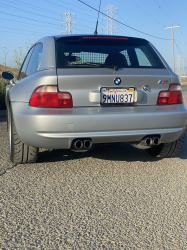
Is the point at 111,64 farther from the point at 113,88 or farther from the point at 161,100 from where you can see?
the point at 161,100

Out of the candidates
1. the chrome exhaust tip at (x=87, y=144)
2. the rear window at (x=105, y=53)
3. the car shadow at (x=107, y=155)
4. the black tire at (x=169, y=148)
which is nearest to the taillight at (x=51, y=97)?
the rear window at (x=105, y=53)

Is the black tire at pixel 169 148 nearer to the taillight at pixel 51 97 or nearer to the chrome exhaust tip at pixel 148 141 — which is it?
the chrome exhaust tip at pixel 148 141

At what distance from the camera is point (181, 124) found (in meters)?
3.79

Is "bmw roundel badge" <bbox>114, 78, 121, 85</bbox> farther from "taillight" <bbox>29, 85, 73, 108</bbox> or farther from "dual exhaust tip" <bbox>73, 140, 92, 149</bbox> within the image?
"dual exhaust tip" <bbox>73, 140, 92, 149</bbox>

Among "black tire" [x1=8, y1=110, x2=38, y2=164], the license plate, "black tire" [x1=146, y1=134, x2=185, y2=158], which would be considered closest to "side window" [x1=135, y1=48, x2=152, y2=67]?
the license plate

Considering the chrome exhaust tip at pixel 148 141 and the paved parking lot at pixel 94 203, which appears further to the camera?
the chrome exhaust tip at pixel 148 141

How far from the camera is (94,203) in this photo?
2871mm

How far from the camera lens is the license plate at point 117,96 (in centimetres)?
348

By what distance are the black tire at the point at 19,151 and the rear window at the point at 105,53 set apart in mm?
1017

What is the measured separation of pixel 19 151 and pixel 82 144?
894mm

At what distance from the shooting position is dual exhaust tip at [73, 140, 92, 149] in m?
3.46

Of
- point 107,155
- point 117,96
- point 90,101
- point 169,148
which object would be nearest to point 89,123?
point 90,101

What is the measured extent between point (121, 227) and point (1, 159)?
2.41 meters

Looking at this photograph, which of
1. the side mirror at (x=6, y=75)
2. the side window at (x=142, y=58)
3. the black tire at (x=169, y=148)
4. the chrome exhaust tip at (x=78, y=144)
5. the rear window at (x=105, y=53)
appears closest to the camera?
the chrome exhaust tip at (x=78, y=144)
